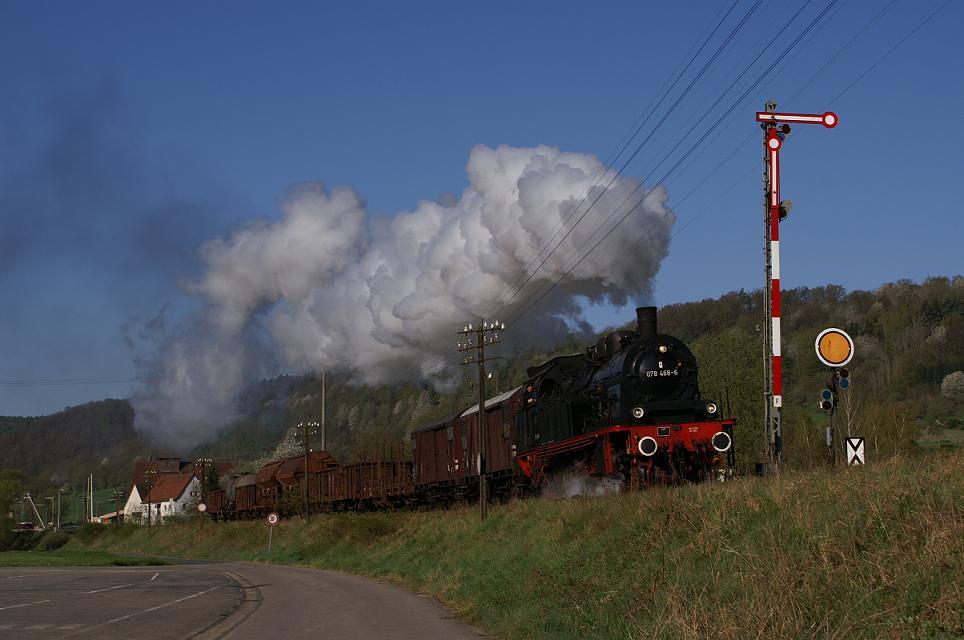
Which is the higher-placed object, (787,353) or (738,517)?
(787,353)

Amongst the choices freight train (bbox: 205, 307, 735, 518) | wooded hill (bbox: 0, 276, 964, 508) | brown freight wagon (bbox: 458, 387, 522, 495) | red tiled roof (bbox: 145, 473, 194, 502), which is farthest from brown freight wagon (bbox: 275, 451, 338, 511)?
red tiled roof (bbox: 145, 473, 194, 502)

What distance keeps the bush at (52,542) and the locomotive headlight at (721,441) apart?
92261 millimetres

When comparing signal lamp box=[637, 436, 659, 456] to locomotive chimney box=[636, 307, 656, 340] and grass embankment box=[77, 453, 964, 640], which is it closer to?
grass embankment box=[77, 453, 964, 640]

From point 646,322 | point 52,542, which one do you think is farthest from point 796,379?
point 52,542

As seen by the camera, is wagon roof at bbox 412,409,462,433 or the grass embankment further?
wagon roof at bbox 412,409,462,433

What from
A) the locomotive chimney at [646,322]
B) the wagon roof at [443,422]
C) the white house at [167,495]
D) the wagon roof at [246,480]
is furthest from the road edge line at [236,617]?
the white house at [167,495]

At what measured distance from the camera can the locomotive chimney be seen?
2665 centimetres

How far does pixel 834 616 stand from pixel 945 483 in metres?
2.50

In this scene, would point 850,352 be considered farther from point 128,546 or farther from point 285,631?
point 128,546

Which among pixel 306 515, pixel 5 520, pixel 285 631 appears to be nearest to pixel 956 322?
pixel 306 515

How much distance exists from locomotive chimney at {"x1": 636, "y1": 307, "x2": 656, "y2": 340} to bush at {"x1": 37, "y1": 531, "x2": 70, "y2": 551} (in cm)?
8976

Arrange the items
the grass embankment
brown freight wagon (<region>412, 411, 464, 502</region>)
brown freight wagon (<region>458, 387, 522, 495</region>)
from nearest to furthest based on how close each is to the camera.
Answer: the grass embankment < brown freight wagon (<region>458, 387, 522, 495</region>) < brown freight wagon (<region>412, 411, 464, 502</region>)

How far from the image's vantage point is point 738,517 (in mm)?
13172

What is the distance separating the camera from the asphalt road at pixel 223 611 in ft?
50.5
